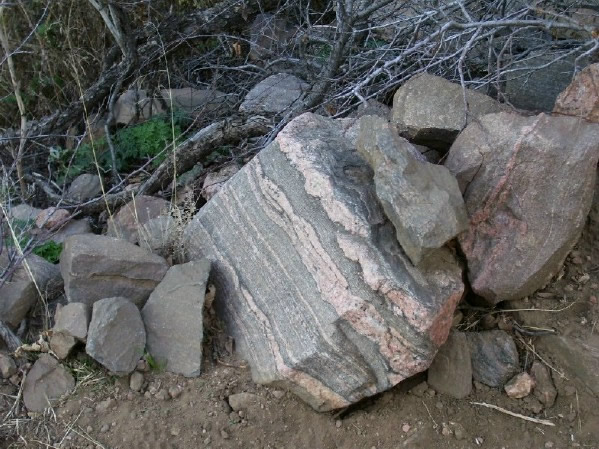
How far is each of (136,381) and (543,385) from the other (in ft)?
5.64

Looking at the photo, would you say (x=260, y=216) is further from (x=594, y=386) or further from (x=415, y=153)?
(x=594, y=386)

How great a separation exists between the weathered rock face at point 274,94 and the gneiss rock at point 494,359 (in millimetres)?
1861

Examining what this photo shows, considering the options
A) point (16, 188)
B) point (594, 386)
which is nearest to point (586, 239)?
point (594, 386)

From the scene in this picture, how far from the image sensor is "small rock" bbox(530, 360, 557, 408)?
9.96ft

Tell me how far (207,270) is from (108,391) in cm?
66

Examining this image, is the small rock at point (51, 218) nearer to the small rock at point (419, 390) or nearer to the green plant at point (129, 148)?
the green plant at point (129, 148)

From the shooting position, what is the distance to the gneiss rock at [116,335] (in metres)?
2.99

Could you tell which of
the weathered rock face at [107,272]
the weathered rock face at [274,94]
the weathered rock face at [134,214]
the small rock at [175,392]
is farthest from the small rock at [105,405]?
the weathered rock face at [274,94]

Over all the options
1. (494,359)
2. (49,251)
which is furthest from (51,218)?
(494,359)

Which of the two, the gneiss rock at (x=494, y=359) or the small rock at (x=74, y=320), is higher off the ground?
the small rock at (x=74, y=320)

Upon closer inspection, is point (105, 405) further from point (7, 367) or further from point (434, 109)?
point (434, 109)

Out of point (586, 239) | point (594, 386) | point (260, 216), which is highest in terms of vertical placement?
point (260, 216)

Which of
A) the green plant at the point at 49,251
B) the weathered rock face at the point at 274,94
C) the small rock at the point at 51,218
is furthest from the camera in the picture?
the weathered rock face at the point at 274,94

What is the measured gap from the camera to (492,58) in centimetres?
383
